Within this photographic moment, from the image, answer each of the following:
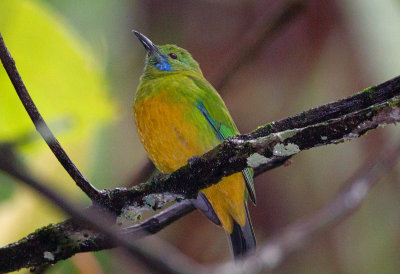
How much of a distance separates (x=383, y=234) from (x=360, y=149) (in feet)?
2.32

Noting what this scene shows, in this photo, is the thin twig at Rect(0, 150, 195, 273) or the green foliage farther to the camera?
the green foliage

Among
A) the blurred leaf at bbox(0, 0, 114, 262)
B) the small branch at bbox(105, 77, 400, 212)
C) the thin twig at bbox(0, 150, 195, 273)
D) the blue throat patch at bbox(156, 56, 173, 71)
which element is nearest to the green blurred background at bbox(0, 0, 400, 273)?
the blue throat patch at bbox(156, 56, 173, 71)

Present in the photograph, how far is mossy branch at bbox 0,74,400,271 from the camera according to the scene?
187 cm

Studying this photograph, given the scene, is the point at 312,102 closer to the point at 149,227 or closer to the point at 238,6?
the point at 238,6

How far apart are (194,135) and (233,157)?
3.15 ft

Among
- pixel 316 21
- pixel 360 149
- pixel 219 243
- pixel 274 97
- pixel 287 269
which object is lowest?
pixel 287 269

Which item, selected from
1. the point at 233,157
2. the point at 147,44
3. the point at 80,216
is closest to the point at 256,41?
the point at 147,44

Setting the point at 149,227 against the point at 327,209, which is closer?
the point at 149,227

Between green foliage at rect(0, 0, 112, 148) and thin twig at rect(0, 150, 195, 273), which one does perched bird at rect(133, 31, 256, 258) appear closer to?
green foliage at rect(0, 0, 112, 148)

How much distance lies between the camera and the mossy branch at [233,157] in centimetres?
187

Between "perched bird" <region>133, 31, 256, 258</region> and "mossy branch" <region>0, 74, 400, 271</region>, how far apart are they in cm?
60

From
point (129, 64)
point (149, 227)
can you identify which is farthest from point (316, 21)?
point (149, 227)

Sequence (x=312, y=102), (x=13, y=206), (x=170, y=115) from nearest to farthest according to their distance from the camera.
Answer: (x=13, y=206)
(x=170, y=115)
(x=312, y=102)

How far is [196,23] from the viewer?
542 cm
